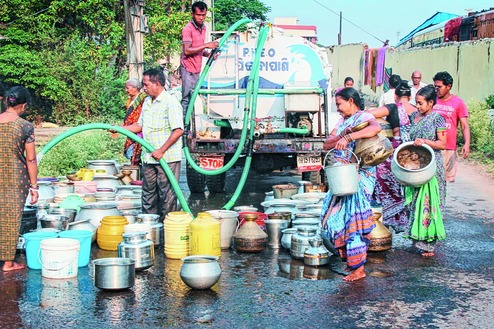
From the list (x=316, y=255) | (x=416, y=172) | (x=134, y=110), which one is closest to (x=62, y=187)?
(x=134, y=110)

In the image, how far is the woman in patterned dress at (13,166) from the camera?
668cm

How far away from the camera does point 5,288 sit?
6.22 meters

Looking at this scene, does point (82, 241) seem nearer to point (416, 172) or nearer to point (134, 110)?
point (416, 172)

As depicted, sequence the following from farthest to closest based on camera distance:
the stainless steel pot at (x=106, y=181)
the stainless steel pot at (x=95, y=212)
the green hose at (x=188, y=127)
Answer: the stainless steel pot at (x=106, y=181), the green hose at (x=188, y=127), the stainless steel pot at (x=95, y=212)

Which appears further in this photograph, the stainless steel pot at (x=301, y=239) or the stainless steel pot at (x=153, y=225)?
the stainless steel pot at (x=153, y=225)

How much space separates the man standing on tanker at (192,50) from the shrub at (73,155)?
3343 millimetres

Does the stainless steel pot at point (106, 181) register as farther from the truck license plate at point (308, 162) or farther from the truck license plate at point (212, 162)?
the truck license plate at point (308, 162)

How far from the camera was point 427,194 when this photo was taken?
761 centimetres

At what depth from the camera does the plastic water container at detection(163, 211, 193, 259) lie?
7.38 meters

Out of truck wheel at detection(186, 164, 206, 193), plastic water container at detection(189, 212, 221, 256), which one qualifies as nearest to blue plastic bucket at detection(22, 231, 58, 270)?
plastic water container at detection(189, 212, 221, 256)

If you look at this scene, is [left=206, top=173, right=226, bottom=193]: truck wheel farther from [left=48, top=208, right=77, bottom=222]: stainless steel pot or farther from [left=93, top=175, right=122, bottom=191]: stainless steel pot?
[left=48, top=208, right=77, bottom=222]: stainless steel pot

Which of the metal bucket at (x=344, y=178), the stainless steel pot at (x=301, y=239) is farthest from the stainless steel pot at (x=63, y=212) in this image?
the metal bucket at (x=344, y=178)

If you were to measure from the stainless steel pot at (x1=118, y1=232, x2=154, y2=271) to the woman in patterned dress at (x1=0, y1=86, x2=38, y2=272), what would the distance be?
936 millimetres

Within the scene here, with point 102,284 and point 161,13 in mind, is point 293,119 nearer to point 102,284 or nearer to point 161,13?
point 102,284
